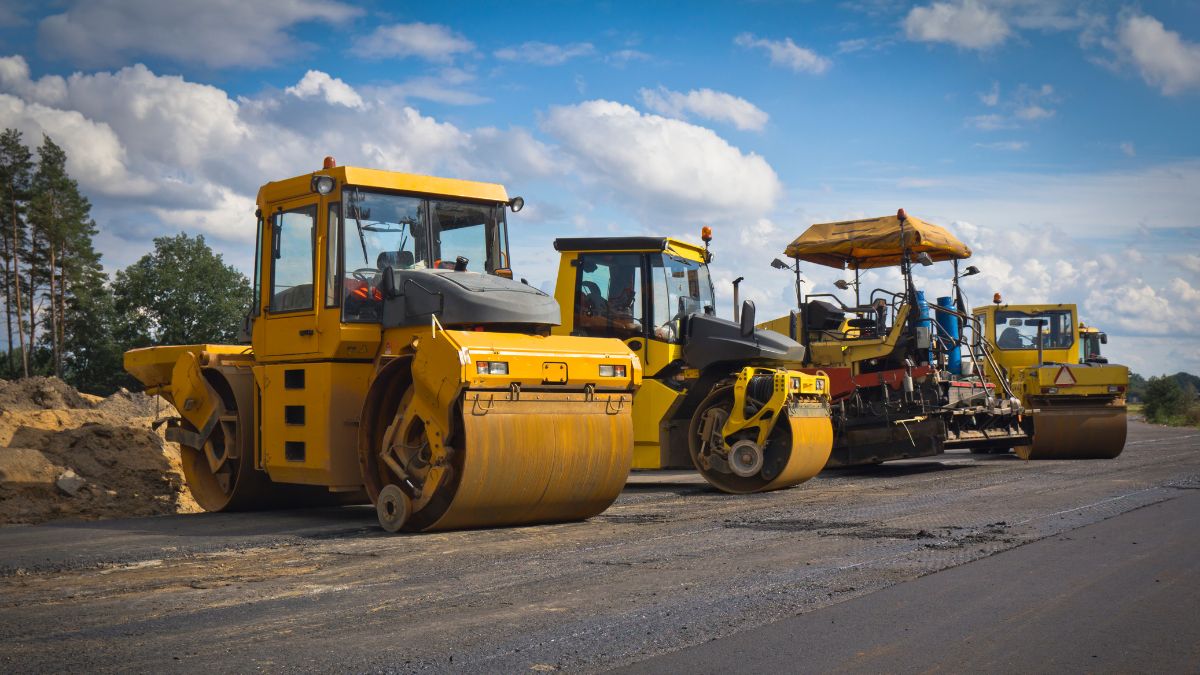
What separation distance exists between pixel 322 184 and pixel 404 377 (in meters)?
1.77

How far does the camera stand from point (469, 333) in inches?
330

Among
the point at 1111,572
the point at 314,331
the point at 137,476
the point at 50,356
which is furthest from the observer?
the point at 50,356

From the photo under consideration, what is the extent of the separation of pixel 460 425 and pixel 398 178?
2596 mm

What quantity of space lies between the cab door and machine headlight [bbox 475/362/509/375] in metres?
1.92

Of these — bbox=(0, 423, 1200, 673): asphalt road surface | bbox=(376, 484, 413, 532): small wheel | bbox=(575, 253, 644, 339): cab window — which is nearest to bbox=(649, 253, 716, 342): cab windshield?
bbox=(575, 253, 644, 339): cab window

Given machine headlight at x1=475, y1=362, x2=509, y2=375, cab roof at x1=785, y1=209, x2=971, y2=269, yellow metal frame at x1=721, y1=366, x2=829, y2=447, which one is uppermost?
cab roof at x1=785, y1=209, x2=971, y2=269

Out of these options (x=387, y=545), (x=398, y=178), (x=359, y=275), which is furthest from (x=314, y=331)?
(x=387, y=545)

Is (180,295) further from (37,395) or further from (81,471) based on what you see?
(81,471)

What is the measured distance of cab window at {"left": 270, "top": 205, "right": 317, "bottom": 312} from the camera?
31.4ft

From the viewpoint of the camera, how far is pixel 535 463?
8.41m

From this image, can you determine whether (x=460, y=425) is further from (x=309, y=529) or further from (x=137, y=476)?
(x=137, y=476)

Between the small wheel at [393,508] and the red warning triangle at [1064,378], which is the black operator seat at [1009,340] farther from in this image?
the small wheel at [393,508]

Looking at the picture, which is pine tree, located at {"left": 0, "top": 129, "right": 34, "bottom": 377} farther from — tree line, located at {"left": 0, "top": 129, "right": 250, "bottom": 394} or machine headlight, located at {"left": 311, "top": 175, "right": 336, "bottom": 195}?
machine headlight, located at {"left": 311, "top": 175, "right": 336, "bottom": 195}

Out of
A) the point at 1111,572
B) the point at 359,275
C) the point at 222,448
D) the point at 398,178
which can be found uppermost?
the point at 398,178
